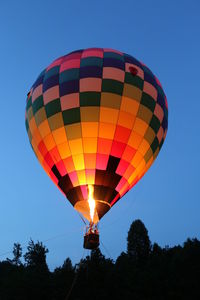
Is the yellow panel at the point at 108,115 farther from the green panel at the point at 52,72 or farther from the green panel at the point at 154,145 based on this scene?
the green panel at the point at 52,72

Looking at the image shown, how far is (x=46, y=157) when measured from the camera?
12.6 meters

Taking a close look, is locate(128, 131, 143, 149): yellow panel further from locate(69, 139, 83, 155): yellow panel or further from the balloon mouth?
the balloon mouth

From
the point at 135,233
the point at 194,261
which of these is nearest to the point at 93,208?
the point at 194,261

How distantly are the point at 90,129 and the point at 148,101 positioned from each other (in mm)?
2484

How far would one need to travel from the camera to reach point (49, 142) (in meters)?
12.4

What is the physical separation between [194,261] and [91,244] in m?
20.1

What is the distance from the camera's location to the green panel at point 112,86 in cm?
1229

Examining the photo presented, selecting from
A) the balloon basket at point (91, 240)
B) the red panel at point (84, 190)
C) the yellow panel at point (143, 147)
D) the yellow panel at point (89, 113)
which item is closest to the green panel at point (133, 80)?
the yellow panel at point (89, 113)

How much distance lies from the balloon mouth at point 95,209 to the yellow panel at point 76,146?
1589 mm

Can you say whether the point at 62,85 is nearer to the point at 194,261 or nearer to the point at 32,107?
the point at 32,107

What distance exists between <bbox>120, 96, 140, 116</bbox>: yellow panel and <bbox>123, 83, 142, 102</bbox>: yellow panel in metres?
0.15

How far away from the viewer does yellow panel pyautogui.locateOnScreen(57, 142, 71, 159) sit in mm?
11820

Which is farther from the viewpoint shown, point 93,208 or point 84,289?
point 84,289

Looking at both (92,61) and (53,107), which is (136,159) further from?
(92,61)
